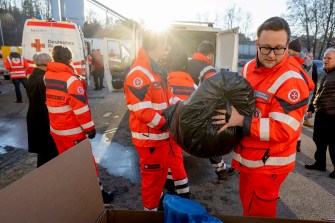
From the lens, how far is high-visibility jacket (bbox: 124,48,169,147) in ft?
7.72

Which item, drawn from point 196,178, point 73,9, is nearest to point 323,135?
point 196,178

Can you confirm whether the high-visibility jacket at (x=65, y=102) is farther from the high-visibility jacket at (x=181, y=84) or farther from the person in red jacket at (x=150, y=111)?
the high-visibility jacket at (x=181, y=84)

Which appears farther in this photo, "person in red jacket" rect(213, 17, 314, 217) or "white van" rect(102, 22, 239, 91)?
"white van" rect(102, 22, 239, 91)

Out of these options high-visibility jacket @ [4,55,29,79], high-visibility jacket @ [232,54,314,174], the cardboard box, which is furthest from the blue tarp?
high-visibility jacket @ [4,55,29,79]

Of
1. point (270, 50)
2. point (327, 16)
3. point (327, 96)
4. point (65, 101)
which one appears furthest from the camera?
point (327, 16)

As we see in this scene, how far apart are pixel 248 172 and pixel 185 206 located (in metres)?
0.96

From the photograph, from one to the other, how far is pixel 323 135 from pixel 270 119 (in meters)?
2.99

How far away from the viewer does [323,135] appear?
4.07 metres

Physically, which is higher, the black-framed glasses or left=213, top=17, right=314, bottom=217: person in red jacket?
the black-framed glasses

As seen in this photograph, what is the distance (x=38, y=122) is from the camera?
127 inches

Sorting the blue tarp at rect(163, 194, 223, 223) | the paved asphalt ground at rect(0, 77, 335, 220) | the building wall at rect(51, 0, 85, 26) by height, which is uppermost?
the building wall at rect(51, 0, 85, 26)

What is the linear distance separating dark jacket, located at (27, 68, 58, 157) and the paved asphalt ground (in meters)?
0.82

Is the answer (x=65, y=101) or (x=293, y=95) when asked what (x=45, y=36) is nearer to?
(x=65, y=101)

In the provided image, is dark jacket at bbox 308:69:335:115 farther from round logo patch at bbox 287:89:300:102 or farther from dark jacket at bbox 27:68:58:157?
dark jacket at bbox 27:68:58:157
